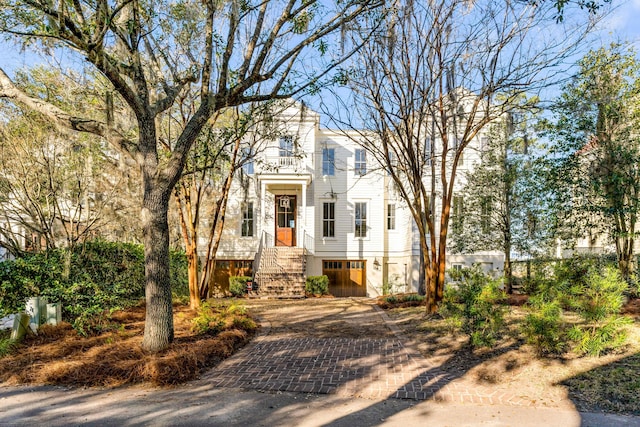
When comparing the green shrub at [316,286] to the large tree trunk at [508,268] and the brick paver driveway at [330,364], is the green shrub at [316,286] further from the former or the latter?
the brick paver driveway at [330,364]

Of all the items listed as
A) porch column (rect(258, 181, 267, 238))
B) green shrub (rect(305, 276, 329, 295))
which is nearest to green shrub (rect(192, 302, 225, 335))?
green shrub (rect(305, 276, 329, 295))

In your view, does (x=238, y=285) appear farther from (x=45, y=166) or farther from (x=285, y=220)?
(x=45, y=166)

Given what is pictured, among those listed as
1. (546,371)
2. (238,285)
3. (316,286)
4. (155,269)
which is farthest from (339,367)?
(238,285)

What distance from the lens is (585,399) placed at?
4.50 meters

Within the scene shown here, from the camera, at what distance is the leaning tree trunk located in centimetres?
607

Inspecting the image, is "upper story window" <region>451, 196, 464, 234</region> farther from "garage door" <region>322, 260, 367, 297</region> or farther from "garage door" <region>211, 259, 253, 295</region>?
"garage door" <region>211, 259, 253, 295</region>

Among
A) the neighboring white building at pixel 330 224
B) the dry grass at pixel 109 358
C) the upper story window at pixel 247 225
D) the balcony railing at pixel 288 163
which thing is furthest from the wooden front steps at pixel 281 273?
the dry grass at pixel 109 358

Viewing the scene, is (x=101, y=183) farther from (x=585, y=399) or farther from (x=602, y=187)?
(x=602, y=187)

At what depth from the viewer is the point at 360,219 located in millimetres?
20172

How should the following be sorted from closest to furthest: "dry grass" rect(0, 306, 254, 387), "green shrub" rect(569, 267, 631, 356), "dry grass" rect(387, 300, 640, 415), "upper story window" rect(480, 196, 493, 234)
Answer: "dry grass" rect(387, 300, 640, 415), "dry grass" rect(0, 306, 254, 387), "green shrub" rect(569, 267, 631, 356), "upper story window" rect(480, 196, 493, 234)

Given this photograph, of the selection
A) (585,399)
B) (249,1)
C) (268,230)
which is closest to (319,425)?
(585,399)

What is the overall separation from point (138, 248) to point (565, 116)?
40.6 feet

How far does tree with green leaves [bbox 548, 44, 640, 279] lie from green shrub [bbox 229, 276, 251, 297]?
12.3 m

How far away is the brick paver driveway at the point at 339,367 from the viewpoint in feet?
16.0
